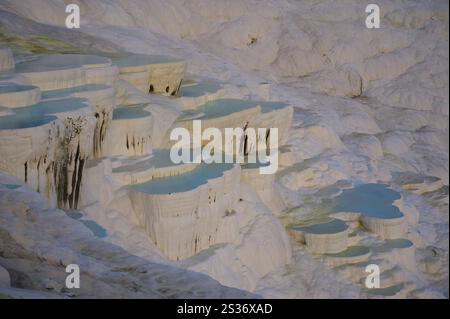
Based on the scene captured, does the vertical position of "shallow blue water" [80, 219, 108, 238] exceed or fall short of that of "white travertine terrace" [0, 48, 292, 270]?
it falls short

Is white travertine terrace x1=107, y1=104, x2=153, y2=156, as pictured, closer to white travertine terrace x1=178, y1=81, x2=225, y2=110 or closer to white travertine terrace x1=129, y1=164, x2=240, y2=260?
white travertine terrace x1=129, y1=164, x2=240, y2=260

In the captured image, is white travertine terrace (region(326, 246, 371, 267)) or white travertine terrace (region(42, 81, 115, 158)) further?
white travertine terrace (region(326, 246, 371, 267))

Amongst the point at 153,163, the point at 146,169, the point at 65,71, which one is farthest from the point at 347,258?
the point at 65,71

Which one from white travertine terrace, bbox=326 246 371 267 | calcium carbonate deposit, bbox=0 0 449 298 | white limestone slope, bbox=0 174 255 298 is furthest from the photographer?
white travertine terrace, bbox=326 246 371 267

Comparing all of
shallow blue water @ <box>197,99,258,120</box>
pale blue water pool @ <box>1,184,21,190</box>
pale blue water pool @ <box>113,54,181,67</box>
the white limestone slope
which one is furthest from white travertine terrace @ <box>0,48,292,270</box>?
the white limestone slope

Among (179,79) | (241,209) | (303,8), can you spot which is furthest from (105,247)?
(303,8)

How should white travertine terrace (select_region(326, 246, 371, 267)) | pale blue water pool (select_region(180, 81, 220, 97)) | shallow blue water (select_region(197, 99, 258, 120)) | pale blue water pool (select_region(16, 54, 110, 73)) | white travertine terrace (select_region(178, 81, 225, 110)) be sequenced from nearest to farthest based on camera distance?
pale blue water pool (select_region(16, 54, 110, 73)) → white travertine terrace (select_region(326, 246, 371, 267)) → shallow blue water (select_region(197, 99, 258, 120)) → white travertine terrace (select_region(178, 81, 225, 110)) → pale blue water pool (select_region(180, 81, 220, 97))
